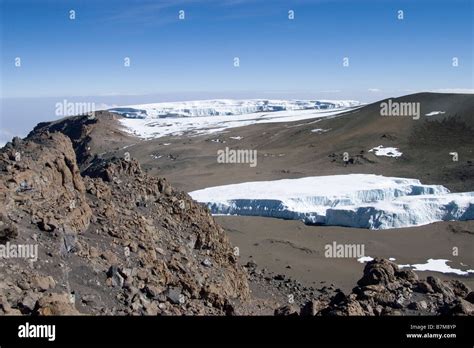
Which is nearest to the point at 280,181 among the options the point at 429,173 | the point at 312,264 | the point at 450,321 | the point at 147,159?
the point at 429,173

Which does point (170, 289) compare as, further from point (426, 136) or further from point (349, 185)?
point (426, 136)

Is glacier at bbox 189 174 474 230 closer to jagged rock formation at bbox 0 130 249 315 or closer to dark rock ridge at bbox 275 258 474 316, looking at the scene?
jagged rock formation at bbox 0 130 249 315

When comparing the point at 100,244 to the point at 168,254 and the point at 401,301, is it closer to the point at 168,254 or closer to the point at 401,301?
the point at 168,254

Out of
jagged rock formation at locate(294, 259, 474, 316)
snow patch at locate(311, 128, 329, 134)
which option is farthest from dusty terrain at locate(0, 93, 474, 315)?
snow patch at locate(311, 128, 329, 134)

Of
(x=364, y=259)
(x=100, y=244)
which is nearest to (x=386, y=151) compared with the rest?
(x=364, y=259)

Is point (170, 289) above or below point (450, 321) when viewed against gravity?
below

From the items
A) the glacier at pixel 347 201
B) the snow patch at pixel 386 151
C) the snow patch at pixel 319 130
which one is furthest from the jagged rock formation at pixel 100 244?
the snow patch at pixel 319 130

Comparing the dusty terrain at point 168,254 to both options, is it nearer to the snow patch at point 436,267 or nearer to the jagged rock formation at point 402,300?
the jagged rock formation at point 402,300
